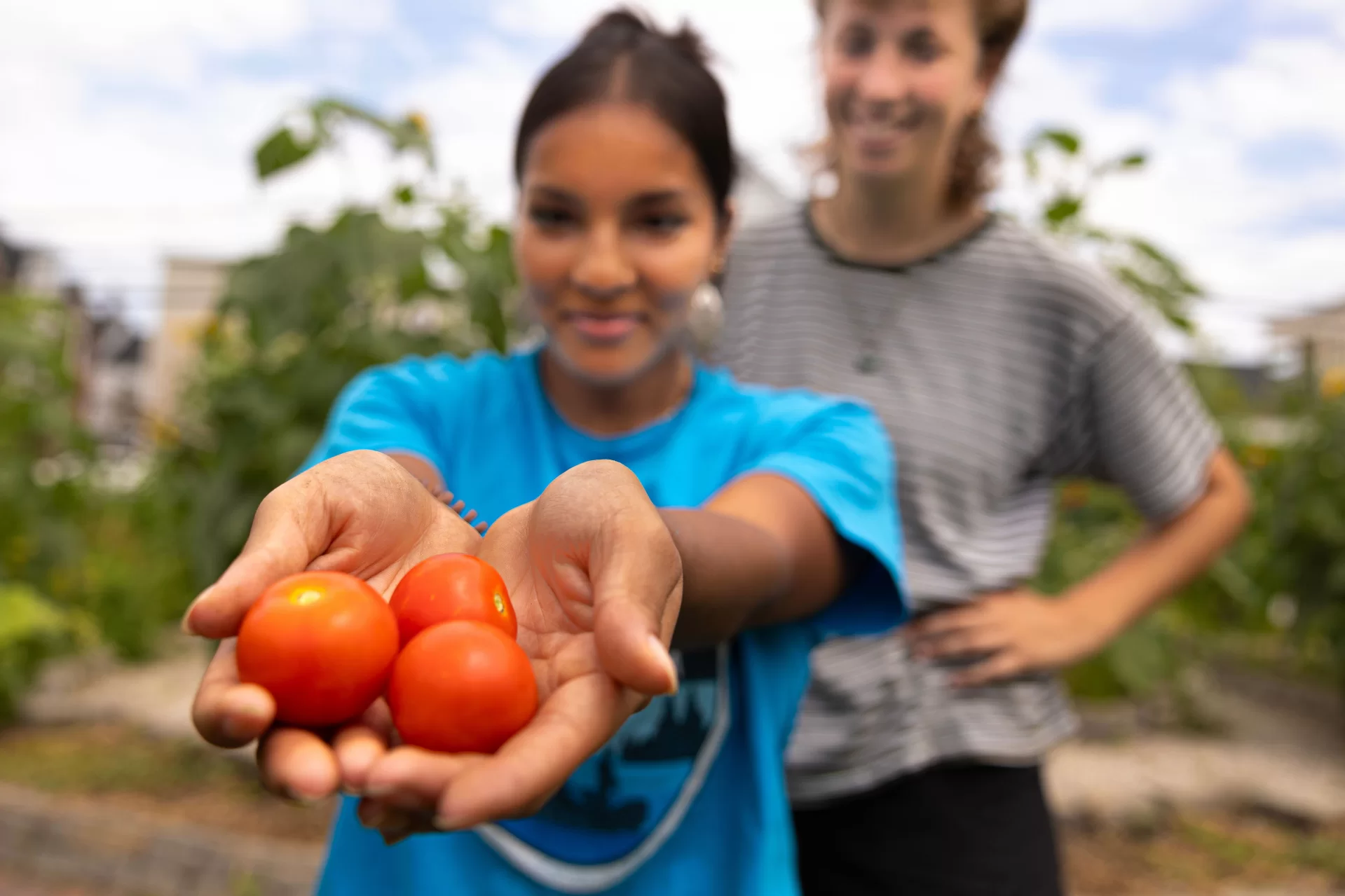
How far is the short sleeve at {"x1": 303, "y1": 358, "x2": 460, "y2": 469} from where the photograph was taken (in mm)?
1139

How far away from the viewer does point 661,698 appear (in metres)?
1.17

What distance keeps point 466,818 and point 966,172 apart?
1.59 metres

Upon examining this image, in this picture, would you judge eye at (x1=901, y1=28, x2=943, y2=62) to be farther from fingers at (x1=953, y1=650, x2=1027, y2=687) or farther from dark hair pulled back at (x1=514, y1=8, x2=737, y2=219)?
fingers at (x1=953, y1=650, x2=1027, y2=687)

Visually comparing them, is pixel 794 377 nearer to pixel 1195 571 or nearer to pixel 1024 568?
pixel 1024 568

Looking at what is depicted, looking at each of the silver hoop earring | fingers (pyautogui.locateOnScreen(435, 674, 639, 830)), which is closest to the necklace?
the silver hoop earring

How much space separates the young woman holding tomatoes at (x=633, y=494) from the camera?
36.9 inches

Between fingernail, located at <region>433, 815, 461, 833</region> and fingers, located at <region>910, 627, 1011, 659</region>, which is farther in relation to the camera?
fingers, located at <region>910, 627, 1011, 659</region>

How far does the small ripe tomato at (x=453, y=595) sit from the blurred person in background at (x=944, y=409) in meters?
0.87

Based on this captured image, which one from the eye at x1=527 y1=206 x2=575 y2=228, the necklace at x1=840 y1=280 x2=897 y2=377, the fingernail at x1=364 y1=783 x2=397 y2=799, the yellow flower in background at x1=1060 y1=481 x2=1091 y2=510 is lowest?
the yellow flower in background at x1=1060 y1=481 x2=1091 y2=510

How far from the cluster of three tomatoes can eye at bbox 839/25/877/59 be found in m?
1.21

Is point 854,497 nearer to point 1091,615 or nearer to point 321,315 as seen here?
point 1091,615

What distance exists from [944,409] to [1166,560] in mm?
669

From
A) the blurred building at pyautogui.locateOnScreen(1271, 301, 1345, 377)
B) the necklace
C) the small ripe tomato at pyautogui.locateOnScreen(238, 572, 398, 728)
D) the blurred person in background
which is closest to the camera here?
the small ripe tomato at pyautogui.locateOnScreen(238, 572, 398, 728)

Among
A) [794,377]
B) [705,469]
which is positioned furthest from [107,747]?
[705,469]
